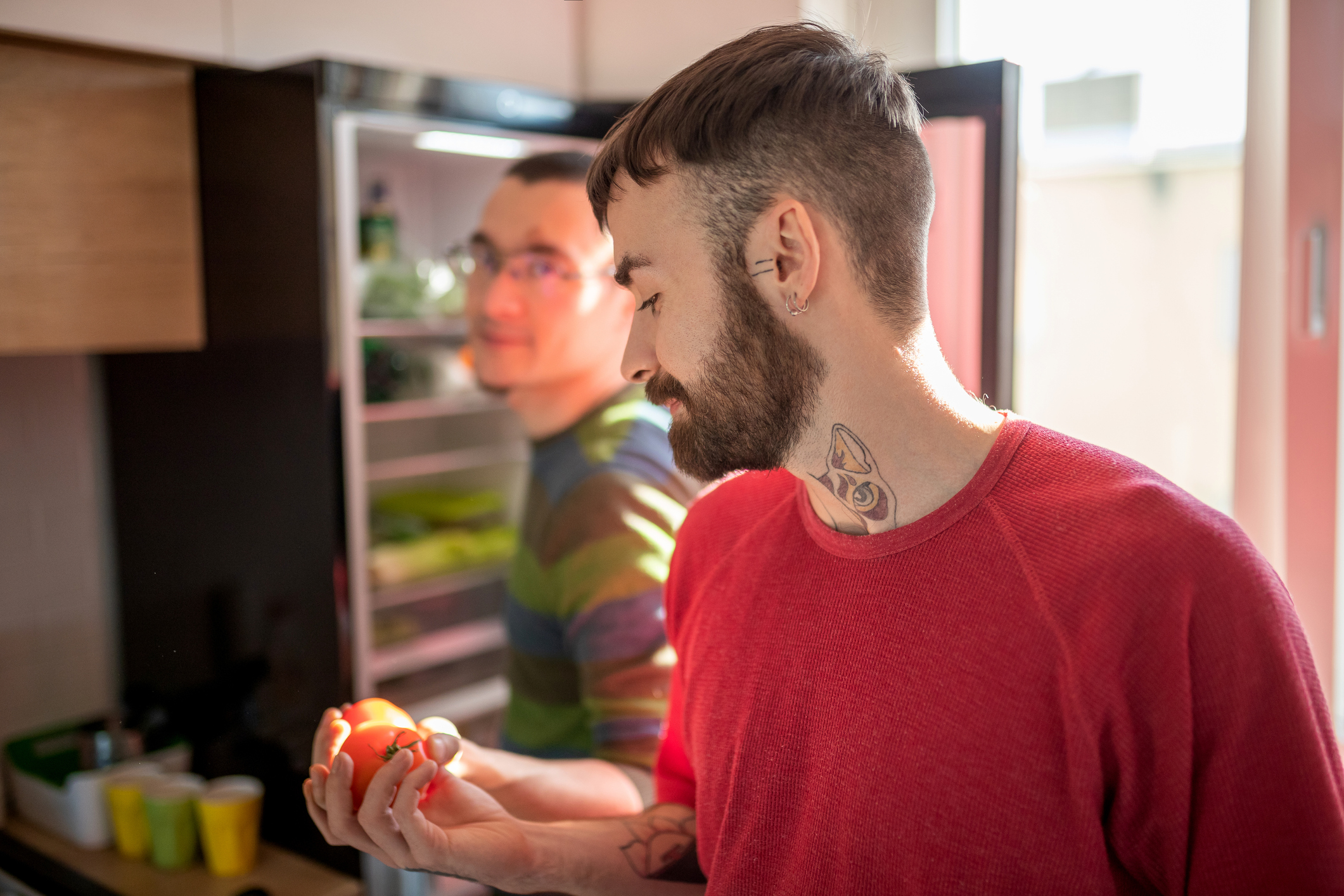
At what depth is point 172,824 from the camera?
5.37ft

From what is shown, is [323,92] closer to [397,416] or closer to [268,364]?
[268,364]

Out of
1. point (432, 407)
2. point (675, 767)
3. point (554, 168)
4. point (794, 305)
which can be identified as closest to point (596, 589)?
point (675, 767)

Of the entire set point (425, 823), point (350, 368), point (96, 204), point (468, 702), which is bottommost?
point (468, 702)

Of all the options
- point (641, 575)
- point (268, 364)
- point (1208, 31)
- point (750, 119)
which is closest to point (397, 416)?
point (268, 364)

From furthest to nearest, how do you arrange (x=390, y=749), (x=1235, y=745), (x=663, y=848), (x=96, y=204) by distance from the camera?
(x=96, y=204), (x=663, y=848), (x=390, y=749), (x=1235, y=745)

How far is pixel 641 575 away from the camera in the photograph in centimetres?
134

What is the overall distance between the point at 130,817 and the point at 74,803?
12 cm

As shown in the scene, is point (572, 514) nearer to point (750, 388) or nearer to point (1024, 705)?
point (750, 388)

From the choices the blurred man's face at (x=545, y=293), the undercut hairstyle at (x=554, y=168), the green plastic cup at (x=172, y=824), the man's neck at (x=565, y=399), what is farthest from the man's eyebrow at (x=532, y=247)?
the green plastic cup at (x=172, y=824)

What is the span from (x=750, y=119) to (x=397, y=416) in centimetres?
157

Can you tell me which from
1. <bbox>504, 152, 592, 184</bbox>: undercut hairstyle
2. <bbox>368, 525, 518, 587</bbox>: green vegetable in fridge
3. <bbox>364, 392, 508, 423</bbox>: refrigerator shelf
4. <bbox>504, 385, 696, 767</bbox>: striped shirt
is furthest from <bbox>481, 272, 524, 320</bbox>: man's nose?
<bbox>368, 525, 518, 587</bbox>: green vegetable in fridge

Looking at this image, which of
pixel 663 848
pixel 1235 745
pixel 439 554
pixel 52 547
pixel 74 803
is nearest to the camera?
pixel 1235 745

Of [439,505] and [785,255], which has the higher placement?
[785,255]

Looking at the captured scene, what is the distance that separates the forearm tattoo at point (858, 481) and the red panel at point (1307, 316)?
1.15m
